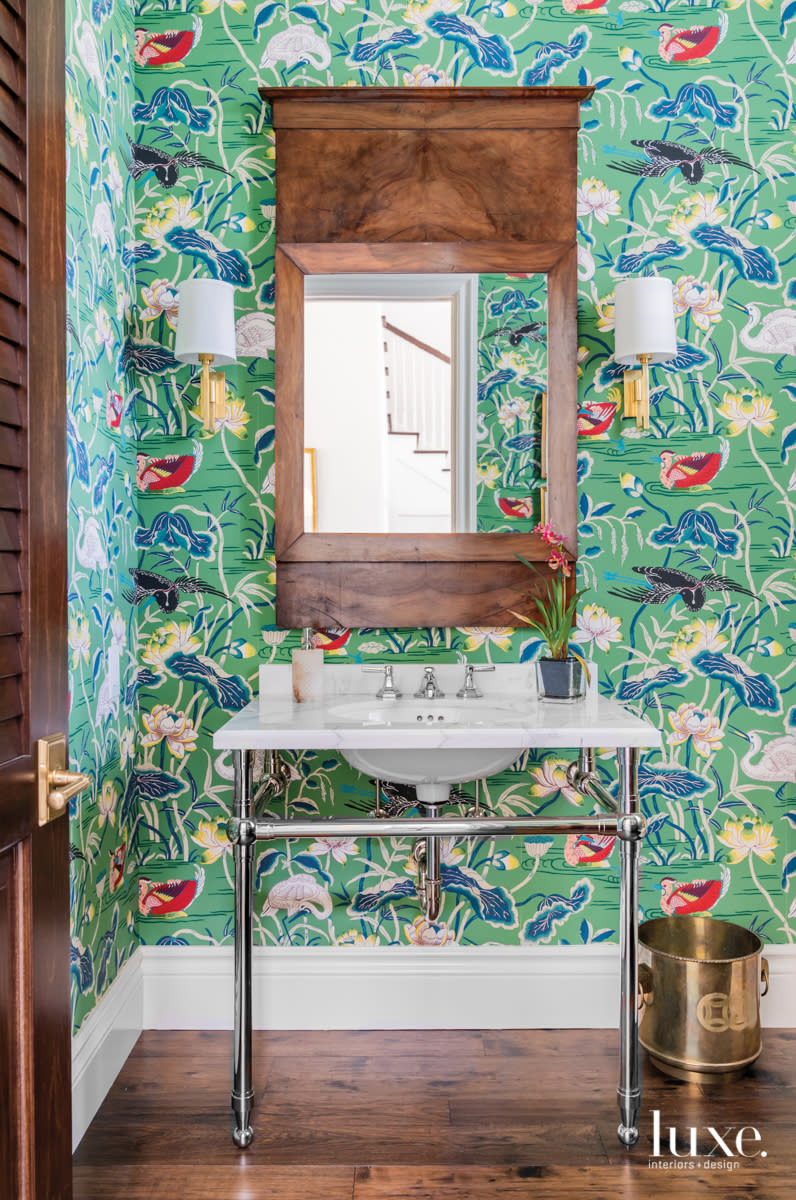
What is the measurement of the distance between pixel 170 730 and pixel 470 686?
0.78 metres

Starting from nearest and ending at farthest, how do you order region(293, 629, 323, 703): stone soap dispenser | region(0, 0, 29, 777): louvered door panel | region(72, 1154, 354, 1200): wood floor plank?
region(0, 0, 29, 777): louvered door panel
region(72, 1154, 354, 1200): wood floor plank
region(293, 629, 323, 703): stone soap dispenser

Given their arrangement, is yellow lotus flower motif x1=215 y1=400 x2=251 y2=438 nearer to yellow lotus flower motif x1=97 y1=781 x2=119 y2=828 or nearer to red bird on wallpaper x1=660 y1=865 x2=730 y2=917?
yellow lotus flower motif x1=97 y1=781 x2=119 y2=828

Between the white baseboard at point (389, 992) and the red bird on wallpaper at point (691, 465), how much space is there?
1219 millimetres

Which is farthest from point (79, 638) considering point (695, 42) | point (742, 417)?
point (695, 42)

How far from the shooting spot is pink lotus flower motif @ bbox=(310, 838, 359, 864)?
2.14 m

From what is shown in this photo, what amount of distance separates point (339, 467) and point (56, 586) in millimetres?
1207

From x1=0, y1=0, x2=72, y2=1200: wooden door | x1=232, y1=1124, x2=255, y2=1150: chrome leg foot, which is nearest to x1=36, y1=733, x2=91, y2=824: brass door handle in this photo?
x1=0, y1=0, x2=72, y2=1200: wooden door

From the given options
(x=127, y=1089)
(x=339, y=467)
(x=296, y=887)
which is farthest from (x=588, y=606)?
(x=127, y=1089)

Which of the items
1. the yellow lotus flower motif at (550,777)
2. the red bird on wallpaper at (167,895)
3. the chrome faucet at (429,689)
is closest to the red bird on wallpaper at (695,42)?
the chrome faucet at (429,689)

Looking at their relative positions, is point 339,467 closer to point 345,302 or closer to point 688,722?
point 345,302

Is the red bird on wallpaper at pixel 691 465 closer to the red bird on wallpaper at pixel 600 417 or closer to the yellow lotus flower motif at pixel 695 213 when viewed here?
the red bird on wallpaper at pixel 600 417

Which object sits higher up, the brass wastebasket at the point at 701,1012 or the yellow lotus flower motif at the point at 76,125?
the yellow lotus flower motif at the point at 76,125

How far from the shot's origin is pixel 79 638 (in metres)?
1.70

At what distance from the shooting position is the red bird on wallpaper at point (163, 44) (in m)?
2.10
